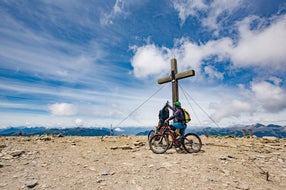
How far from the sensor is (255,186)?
549 cm

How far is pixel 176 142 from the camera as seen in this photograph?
9633mm

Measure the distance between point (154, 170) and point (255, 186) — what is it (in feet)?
11.2

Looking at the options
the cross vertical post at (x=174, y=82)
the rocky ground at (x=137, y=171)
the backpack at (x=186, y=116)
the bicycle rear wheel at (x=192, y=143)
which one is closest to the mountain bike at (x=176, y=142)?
the bicycle rear wheel at (x=192, y=143)

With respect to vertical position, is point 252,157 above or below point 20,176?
above

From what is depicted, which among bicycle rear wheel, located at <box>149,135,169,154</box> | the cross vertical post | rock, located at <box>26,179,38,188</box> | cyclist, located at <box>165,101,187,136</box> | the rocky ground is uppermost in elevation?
the cross vertical post

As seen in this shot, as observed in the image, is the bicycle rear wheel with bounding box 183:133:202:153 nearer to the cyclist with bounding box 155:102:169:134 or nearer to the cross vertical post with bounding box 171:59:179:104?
the cyclist with bounding box 155:102:169:134

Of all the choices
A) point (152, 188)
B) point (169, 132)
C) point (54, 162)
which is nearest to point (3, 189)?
point (54, 162)

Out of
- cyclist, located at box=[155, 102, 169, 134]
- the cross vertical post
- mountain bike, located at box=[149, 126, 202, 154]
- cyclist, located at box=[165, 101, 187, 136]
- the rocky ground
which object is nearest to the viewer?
the rocky ground

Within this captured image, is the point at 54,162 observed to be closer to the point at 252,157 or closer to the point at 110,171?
the point at 110,171

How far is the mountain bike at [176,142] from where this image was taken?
952cm

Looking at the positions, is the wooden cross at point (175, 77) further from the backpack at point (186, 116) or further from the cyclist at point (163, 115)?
the backpack at point (186, 116)

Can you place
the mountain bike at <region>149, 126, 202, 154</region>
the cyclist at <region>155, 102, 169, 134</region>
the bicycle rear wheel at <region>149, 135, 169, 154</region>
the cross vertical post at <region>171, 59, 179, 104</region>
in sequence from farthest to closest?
the cross vertical post at <region>171, 59, 179, 104</region>, the cyclist at <region>155, 102, 169, 134</region>, the bicycle rear wheel at <region>149, 135, 169, 154</region>, the mountain bike at <region>149, 126, 202, 154</region>

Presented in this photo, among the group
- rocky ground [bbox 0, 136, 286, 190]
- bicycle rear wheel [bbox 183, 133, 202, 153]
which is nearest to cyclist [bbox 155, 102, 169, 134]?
bicycle rear wheel [bbox 183, 133, 202, 153]

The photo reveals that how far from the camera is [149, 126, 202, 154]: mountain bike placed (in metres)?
9.52
